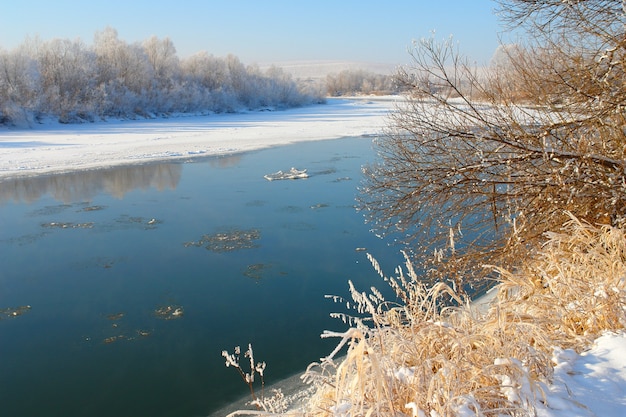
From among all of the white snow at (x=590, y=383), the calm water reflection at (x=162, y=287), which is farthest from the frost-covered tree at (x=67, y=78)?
the white snow at (x=590, y=383)

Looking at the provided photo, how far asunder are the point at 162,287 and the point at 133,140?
54.5ft

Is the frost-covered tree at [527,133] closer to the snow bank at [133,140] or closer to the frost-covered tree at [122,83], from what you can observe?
the snow bank at [133,140]

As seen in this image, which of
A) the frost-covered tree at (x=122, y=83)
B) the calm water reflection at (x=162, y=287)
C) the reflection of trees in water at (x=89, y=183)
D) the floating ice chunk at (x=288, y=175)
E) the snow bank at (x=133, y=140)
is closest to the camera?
the calm water reflection at (x=162, y=287)

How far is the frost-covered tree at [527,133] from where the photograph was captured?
197 inches

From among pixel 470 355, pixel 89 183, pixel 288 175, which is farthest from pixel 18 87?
pixel 470 355

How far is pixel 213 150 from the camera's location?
65.4 feet

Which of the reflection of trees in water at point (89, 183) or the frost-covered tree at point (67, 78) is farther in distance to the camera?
the frost-covered tree at point (67, 78)

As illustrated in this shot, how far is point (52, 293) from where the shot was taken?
22.3ft

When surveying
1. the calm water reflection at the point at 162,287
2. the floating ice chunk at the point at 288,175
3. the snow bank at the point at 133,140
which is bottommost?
the calm water reflection at the point at 162,287

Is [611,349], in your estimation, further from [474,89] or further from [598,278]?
[474,89]

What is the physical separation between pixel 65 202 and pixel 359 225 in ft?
22.0

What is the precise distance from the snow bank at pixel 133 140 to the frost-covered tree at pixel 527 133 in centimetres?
627

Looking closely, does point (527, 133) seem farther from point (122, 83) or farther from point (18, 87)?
point (122, 83)

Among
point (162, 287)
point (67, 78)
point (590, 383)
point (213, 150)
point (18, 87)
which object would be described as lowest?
point (162, 287)
